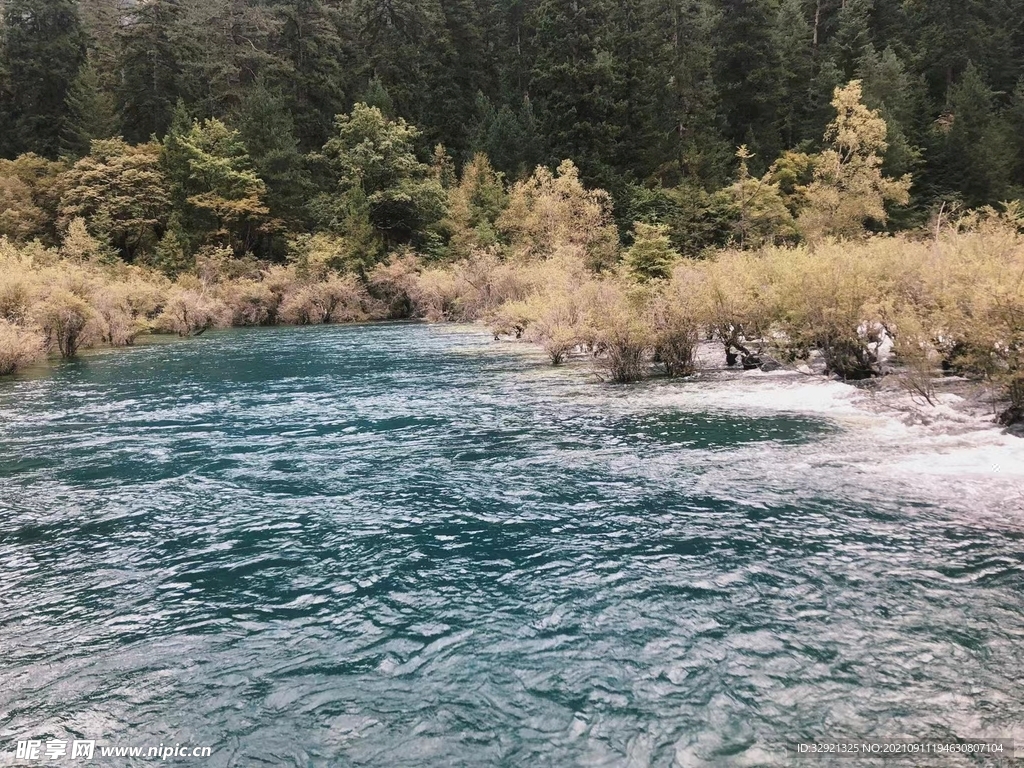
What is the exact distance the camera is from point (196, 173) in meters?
68.8

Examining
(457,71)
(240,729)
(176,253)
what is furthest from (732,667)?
(457,71)

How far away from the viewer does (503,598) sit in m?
8.41

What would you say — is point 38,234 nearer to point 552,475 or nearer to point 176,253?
point 176,253

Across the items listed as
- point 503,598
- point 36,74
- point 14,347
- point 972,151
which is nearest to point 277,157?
point 36,74

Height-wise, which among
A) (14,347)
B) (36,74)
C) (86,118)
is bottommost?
(14,347)

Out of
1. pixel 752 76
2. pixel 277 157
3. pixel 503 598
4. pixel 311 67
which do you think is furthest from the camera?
pixel 311 67

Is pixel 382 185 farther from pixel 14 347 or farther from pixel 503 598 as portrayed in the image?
pixel 503 598

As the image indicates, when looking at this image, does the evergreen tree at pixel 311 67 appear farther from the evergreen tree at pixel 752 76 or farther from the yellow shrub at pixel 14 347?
the yellow shrub at pixel 14 347

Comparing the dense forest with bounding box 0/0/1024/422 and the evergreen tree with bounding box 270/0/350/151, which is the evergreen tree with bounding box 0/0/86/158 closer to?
the dense forest with bounding box 0/0/1024/422

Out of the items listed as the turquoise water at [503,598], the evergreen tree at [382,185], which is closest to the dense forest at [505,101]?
the evergreen tree at [382,185]

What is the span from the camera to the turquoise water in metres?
6.01

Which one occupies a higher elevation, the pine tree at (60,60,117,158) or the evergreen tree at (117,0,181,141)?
the evergreen tree at (117,0,181,141)

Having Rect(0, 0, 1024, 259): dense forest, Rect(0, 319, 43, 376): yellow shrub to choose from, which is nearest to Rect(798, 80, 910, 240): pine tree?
Rect(0, 0, 1024, 259): dense forest

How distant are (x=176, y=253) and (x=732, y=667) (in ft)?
230
